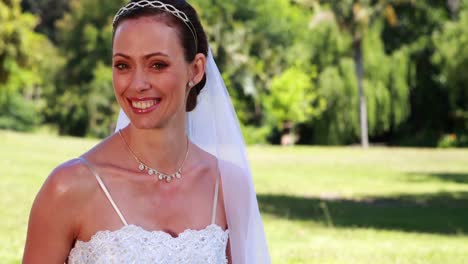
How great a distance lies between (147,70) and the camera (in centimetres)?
278

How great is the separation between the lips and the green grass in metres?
6.32

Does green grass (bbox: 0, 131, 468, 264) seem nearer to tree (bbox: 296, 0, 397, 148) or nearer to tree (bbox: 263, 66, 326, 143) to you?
tree (bbox: 296, 0, 397, 148)

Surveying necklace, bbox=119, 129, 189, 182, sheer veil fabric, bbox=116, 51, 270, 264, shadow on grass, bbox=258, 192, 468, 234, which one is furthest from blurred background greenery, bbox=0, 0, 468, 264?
necklace, bbox=119, 129, 189, 182

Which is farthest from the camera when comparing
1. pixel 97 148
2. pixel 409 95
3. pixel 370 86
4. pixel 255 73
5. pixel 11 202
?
pixel 255 73

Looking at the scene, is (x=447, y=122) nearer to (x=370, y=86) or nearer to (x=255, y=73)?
(x=370, y=86)

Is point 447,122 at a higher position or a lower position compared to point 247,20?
lower

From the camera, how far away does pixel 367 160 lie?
113 ft

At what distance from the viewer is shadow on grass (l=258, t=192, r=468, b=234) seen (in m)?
13.8

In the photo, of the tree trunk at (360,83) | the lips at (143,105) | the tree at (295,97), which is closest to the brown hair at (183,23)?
the lips at (143,105)

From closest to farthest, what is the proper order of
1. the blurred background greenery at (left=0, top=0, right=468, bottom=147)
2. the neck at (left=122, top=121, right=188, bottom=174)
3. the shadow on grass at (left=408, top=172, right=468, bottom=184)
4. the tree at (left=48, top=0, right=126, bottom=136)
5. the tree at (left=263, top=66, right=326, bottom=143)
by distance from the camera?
the neck at (left=122, top=121, right=188, bottom=174) → the shadow on grass at (left=408, top=172, right=468, bottom=184) → the blurred background greenery at (left=0, top=0, right=468, bottom=147) → the tree at (left=263, top=66, right=326, bottom=143) → the tree at (left=48, top=0, right=126, bottom=136)

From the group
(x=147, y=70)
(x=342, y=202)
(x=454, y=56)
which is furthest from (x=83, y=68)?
(x=147, y=70)

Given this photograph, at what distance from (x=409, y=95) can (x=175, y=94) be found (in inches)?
1920

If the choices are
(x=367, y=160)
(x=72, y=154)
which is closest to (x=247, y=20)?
(x=367, y=160)

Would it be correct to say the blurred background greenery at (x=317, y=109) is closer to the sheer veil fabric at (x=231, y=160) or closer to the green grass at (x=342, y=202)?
the green grass at (x=342, y=202)
